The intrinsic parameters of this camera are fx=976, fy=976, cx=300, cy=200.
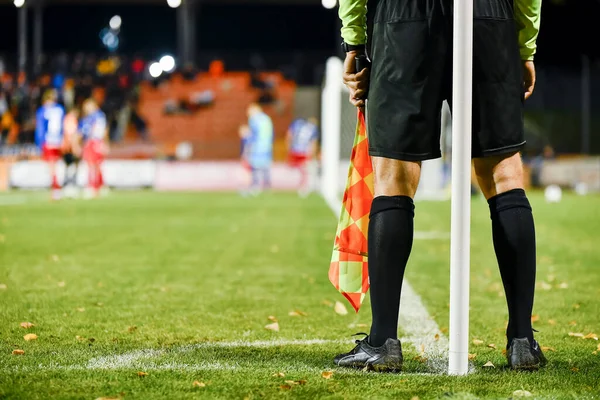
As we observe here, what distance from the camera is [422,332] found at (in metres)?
4.18

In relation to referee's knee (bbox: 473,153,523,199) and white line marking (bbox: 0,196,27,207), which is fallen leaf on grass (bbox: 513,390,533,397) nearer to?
referee's knee (bbox: 473,153,523,199)

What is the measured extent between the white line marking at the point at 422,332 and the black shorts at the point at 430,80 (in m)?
0.75

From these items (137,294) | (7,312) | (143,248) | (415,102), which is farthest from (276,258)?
(415,102)

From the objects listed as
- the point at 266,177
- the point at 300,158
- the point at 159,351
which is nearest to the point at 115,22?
the point at 300,158

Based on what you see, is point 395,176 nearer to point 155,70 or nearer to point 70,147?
point 70,147

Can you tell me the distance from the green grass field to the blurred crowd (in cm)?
2262

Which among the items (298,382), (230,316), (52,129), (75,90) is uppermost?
(75,90)

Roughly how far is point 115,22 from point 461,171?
42492 millimetres

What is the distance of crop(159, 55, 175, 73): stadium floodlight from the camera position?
114 feet

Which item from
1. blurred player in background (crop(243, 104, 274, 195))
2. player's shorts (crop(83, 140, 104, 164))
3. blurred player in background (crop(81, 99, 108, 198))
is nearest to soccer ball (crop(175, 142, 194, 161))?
blurred player in background (crop(243, 104, 274, 195))

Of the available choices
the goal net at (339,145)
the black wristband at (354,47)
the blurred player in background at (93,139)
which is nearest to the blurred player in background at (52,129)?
the blurred player in background at (93,139)

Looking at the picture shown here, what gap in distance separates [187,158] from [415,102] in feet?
88.9

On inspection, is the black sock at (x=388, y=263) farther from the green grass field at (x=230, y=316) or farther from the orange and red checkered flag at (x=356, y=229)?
the orange and red checkered flag at (x=356, y=229)

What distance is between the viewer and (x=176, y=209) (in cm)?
1563
